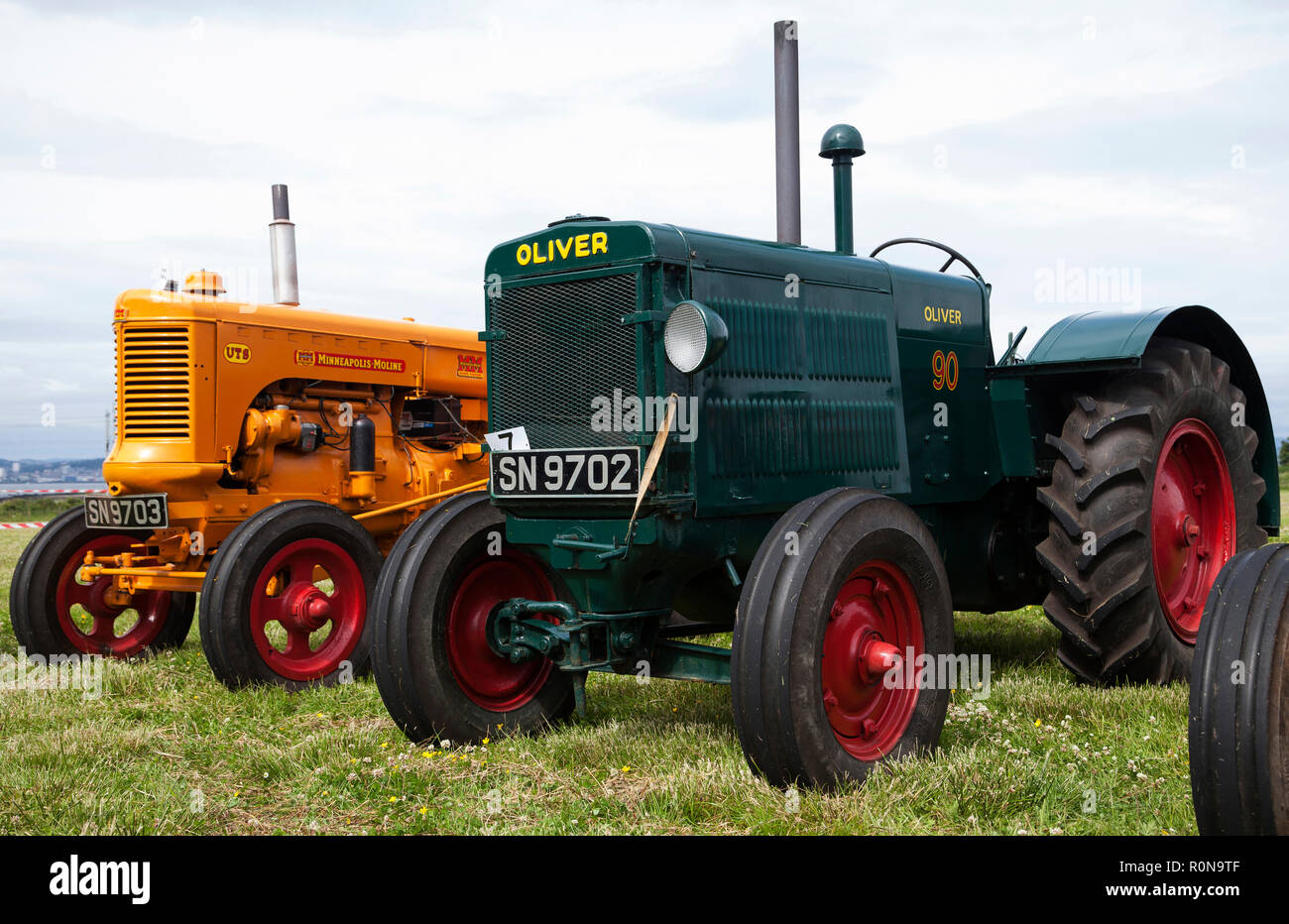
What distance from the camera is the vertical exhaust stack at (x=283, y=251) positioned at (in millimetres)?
8523

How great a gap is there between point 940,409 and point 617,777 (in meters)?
2.50

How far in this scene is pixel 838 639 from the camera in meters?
4.07

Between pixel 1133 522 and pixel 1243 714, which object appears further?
pixel 1133 522

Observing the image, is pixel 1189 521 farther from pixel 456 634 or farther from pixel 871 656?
pixel 456 634

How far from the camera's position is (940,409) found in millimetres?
5625

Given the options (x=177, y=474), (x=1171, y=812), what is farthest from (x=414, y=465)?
(x=1171, y=812)

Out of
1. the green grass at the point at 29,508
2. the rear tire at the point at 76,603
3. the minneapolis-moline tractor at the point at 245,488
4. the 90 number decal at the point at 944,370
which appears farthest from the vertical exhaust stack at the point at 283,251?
the green grass at the point at 29,508

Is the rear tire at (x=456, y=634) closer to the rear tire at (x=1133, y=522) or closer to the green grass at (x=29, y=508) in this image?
the rear tire at (x=1133, y=522)

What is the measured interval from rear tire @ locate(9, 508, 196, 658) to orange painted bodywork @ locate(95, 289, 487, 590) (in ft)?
1.53

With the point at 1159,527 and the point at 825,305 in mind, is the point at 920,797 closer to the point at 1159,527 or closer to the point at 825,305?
the point at 825,305

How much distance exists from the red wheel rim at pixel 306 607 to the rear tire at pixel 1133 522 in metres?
3.72

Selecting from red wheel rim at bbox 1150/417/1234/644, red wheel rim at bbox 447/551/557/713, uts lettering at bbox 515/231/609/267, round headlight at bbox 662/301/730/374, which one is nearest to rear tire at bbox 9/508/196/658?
red wheel rim at bbox 447/551/557/713

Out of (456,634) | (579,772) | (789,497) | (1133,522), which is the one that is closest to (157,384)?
(456,634)

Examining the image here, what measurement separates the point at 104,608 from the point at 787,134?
20.8 ft
